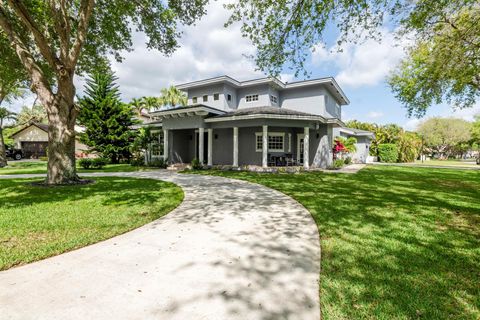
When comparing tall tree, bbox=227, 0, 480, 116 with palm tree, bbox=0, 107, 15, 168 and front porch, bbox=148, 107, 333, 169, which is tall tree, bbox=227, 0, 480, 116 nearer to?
front porch, bbox=148, 107, 333, 169

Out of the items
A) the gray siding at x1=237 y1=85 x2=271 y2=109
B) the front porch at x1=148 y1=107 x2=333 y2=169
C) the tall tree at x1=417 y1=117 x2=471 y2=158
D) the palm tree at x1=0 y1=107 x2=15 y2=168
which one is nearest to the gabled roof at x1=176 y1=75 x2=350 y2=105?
the gray siding at x1=237 y1=85 x2=271 y2=109

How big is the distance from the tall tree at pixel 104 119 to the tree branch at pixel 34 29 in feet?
49.4

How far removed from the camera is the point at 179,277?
2777 mm

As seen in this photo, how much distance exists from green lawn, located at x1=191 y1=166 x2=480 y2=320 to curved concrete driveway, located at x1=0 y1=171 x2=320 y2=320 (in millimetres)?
321

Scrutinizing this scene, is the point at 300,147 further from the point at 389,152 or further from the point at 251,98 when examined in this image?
the point at 389,152

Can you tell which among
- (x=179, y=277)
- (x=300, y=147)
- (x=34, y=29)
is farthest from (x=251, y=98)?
(x=179, y=277)

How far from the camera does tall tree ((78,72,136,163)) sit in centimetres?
2303

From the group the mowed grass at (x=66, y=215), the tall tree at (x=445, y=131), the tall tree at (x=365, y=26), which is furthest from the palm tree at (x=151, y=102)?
the tall tree at (x=445, y=131)

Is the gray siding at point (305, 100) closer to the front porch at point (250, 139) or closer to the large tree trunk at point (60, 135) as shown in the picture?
the front porch at point (250, 139)

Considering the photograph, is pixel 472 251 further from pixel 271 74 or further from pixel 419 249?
pixel 271 74

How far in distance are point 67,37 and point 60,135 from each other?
3891 millimetres

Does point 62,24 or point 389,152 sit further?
point 389,152

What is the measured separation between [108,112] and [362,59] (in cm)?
2354

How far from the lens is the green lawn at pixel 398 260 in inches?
90.7
